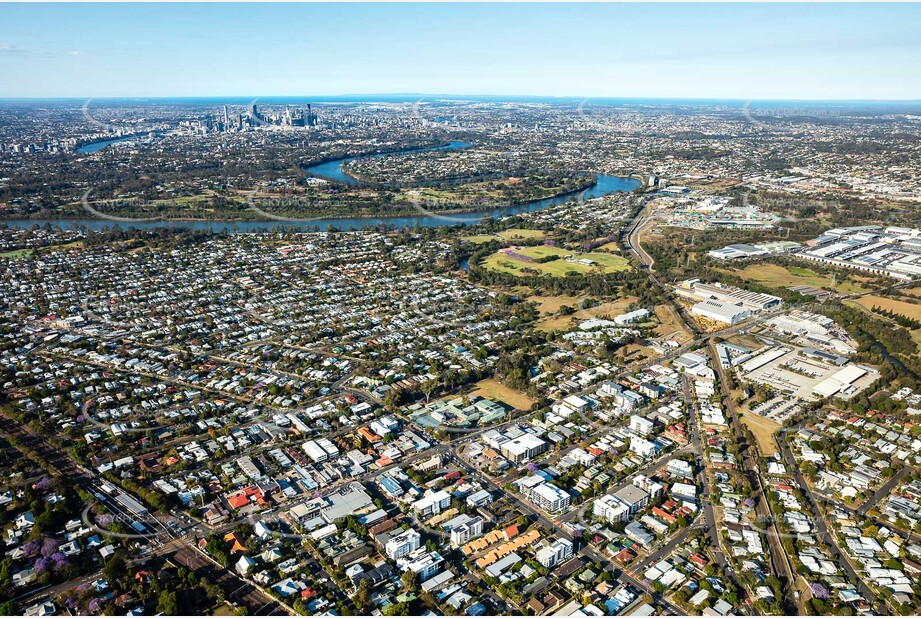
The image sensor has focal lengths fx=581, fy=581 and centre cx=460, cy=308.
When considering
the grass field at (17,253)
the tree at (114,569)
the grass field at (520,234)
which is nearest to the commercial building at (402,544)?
the tree at (114,569)

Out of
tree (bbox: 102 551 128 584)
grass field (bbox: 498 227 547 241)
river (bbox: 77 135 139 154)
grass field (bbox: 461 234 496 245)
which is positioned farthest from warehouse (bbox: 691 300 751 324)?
river (bbox: 77 135 139 154)

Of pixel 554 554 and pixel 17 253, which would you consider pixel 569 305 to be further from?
pixel 17 253

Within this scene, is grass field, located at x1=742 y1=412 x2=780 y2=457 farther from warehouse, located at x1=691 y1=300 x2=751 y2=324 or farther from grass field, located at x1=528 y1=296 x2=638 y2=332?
grass field, located at x1=528 y1=296 x2=638 y2=332

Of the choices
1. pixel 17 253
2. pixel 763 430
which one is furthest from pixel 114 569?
pixel 17 253

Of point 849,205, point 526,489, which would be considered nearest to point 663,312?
point 526,489

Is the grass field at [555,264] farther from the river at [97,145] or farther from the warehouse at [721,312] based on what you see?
the river at [97,145]

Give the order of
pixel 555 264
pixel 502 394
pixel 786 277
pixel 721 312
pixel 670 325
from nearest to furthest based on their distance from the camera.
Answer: pixel 502 394 → pixel 670 325 → pixel 721 312 → pixel 786 277 → pixel 555 264

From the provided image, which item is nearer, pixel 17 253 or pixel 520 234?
pixel 17 253

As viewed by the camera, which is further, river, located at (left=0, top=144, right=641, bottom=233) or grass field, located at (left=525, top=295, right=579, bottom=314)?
river, located at (left=0, top=144, right=641, bottom=233)
